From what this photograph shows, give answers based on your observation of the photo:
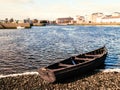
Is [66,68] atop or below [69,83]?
atop

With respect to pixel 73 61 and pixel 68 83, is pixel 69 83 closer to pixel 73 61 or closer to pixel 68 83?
pixel 68 83

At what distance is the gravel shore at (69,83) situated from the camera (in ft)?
62.6

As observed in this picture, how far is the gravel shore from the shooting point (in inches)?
751

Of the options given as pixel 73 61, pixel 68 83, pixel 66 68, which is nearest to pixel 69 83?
pixel 68 83

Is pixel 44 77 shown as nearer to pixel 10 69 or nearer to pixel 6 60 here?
pixel 10 69

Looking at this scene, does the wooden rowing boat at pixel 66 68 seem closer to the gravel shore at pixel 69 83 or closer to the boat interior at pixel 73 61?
the boat interior at pixel 73 61

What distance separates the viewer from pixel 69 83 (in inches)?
805

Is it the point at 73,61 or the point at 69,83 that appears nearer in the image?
the point at 69,83

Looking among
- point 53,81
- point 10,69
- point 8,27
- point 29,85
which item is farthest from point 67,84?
point 8,27

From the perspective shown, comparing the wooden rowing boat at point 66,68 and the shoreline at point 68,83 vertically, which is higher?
the wooden rowing boat at point 66,68

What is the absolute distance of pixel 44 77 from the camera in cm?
2005

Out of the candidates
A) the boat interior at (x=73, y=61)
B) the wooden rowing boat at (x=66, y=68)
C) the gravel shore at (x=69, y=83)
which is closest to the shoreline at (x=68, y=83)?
the gravel shore at (x=69, y=83)

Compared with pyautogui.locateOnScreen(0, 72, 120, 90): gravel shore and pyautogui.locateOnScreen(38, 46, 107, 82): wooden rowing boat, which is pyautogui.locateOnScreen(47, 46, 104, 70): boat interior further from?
pyautogui.locateOnScreen(0, 72, 120, 90): gravel shore

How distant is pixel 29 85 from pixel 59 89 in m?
2.47
